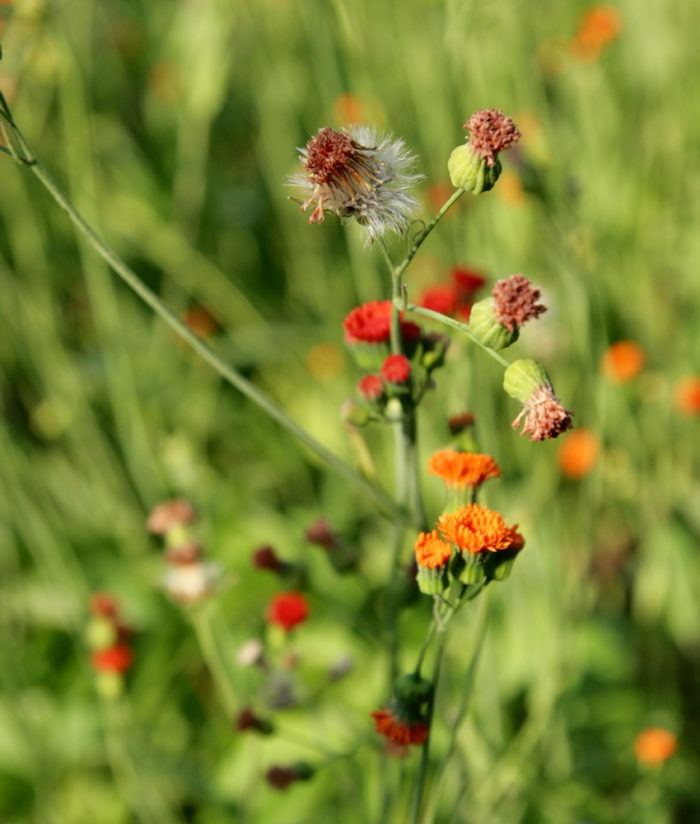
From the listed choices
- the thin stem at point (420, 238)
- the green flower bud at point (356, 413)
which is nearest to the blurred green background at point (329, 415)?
the green flower bud at point (356, 413)

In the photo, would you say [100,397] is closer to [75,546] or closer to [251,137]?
[75,546]

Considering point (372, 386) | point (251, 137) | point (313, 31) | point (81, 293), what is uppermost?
point (251, 137)

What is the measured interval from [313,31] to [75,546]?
122 centimetres

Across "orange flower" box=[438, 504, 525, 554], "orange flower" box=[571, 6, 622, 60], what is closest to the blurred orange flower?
"orange flower" box=[571, 6, 622, 60]

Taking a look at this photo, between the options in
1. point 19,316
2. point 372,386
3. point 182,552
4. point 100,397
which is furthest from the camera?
point 100,397

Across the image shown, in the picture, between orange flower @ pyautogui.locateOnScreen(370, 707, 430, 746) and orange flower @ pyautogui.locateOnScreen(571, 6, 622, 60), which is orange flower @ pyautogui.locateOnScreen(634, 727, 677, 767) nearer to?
orange flower @ pyautogui.locateOnScreen(370, 707, 430, 746)

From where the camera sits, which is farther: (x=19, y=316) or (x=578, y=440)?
(x=19, y=316)

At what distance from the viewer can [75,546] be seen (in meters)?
1.90

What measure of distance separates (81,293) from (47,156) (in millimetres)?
507

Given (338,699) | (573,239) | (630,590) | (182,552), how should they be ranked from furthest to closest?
(630,590), (338,699), (573,239), (182,552)

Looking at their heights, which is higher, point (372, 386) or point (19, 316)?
point (19, 316)

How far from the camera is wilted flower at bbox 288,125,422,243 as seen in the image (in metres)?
0.65

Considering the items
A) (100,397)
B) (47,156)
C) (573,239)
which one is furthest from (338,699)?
(47,156)

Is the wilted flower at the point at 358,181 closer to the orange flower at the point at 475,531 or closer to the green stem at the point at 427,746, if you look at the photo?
the orange flower at the point at 475,531
